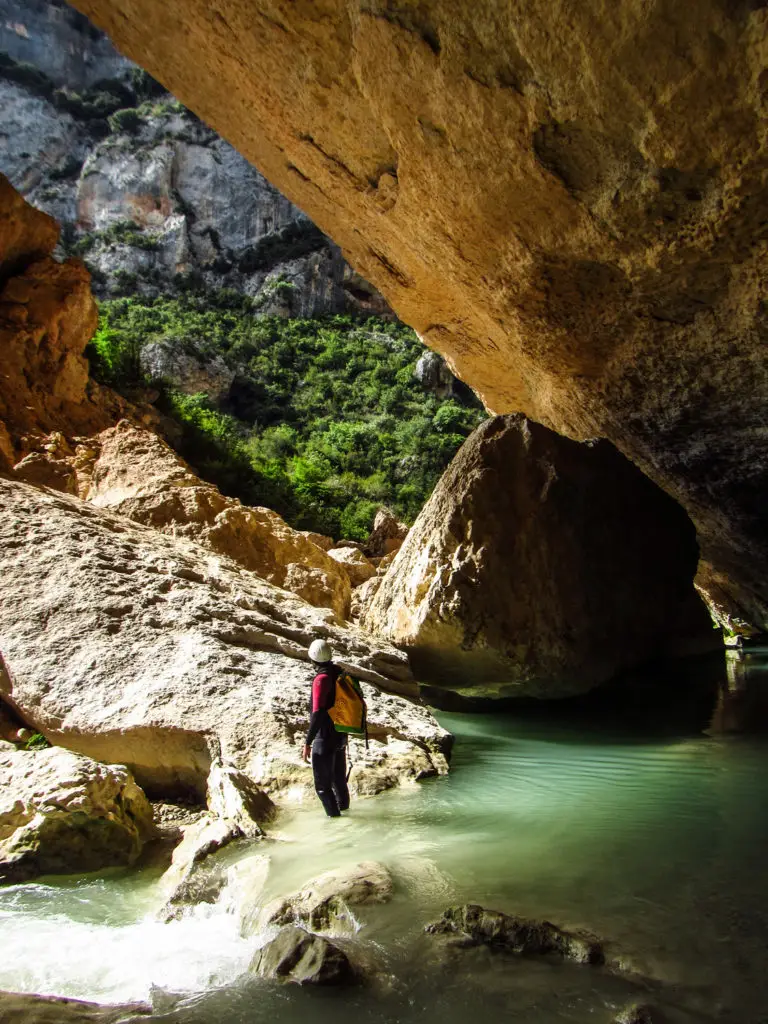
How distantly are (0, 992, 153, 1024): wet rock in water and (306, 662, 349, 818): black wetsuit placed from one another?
166 centimetres

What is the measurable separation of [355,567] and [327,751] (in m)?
8.19

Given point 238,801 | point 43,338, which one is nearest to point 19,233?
point 43,338

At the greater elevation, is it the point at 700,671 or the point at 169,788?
the point at 700,671

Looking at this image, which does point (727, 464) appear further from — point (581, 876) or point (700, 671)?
point (581, 876)

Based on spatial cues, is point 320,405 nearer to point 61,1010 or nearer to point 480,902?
point 480,902

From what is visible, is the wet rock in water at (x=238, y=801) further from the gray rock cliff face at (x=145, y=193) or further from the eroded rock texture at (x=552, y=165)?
the gray rock cliff face at (x=145, y=193)

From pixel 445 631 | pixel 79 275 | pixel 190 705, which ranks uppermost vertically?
pixel 79 275

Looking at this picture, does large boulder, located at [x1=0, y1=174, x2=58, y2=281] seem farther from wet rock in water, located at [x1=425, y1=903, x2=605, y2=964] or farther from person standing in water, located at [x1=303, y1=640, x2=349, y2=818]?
wet rock in water, located at [x1=425, y1=903, x2=605, y2=964]

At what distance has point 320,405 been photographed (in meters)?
31.5

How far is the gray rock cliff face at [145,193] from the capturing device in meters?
38.2

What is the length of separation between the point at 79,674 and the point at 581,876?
11.1 ft

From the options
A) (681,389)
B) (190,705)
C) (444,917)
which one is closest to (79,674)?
(190,705)

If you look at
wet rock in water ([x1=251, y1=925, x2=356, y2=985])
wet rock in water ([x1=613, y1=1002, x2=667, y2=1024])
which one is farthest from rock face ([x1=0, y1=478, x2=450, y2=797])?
wet rock in water ([x1=613, y1=1002, x2=667, y2=1024])

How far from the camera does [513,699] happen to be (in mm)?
7305
